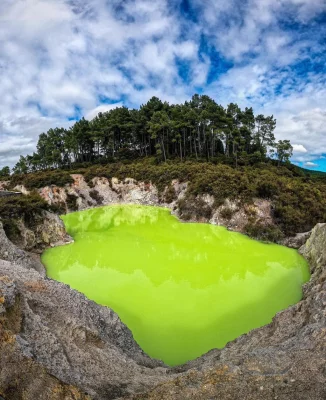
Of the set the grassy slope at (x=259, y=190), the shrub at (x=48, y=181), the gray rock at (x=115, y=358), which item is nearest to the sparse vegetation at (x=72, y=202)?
the shrub at (x=48, y=181)

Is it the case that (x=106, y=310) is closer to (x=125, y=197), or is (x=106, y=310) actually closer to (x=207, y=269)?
(x=207, y=269)

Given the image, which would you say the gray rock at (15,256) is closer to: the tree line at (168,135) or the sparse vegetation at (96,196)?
the sparse vegetation at (96,196)

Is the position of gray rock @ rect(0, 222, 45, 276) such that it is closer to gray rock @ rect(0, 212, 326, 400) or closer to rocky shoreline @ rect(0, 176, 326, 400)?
rocky shoreline @ rect(0, 176, 326, 400)

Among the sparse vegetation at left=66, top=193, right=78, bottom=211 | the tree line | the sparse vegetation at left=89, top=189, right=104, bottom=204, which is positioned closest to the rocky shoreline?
the sparse vegetation at left=66, top=193, right=78, bottom=211

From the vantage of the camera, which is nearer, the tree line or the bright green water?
the bright green water

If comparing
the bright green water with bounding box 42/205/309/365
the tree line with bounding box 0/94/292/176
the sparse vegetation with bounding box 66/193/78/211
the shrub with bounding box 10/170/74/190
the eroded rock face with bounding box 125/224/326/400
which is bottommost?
the bright green water with bounding box 42/205/309/365

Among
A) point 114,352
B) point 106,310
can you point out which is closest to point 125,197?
point 106,310

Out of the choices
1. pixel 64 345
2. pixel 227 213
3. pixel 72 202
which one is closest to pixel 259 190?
pixel 227 213
